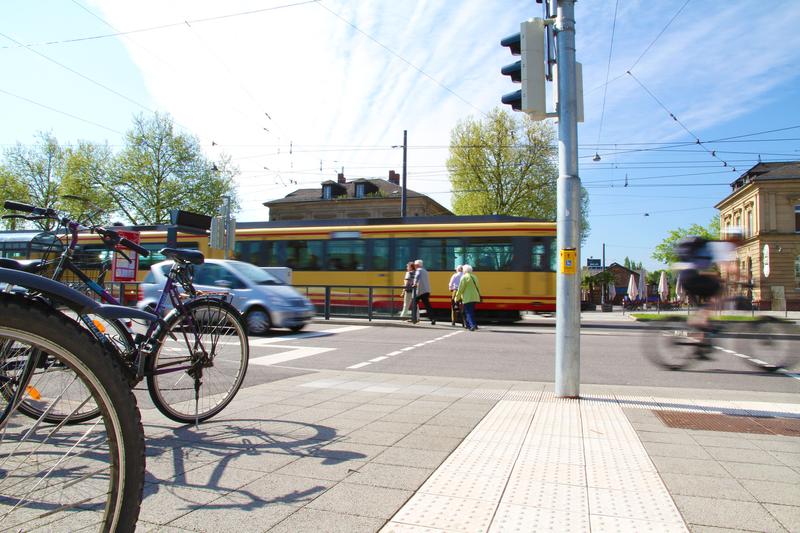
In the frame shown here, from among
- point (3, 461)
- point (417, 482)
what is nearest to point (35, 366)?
point (3, 461)

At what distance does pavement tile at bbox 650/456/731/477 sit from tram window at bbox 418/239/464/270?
14.5 metres

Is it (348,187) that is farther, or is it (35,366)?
(348,187)

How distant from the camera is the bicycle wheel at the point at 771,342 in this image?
270 inches

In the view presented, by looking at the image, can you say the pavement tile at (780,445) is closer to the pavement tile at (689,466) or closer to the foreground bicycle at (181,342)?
the pavement tile at (689,466)

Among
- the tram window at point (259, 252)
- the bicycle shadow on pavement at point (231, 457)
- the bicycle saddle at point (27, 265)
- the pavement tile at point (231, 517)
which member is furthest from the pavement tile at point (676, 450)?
the tram window at point (259, 252)

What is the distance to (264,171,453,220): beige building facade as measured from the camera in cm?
5722

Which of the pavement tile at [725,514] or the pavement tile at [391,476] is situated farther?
the pavement tile at [391,476]

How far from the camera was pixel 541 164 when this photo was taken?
132 feet

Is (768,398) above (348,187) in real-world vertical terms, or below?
below

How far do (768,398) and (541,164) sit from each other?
36338 mm

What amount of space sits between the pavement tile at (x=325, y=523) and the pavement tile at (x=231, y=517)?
0.17ft

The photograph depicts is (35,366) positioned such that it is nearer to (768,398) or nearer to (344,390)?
(344,390)

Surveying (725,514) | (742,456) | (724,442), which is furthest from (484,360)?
(725,514)

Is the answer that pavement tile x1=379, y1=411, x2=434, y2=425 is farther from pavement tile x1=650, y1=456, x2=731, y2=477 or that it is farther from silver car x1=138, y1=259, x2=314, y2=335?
silver car x1=138, y1=259, x2=314, y2=335
